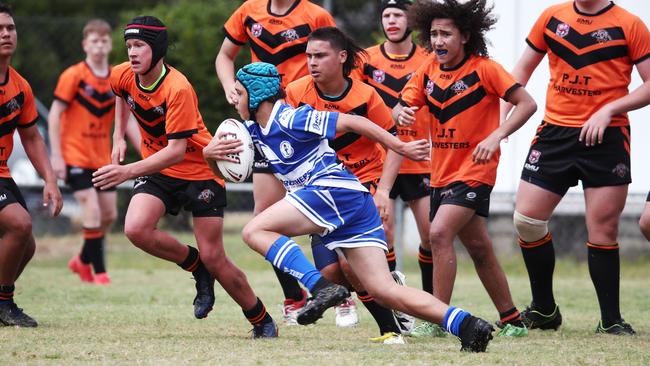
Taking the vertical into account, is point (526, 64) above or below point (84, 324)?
above

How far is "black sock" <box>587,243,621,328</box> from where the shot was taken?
6926mm

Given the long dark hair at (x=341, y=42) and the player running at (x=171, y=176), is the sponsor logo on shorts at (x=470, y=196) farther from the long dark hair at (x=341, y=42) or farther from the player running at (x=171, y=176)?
the player running at (x=171, y=176)

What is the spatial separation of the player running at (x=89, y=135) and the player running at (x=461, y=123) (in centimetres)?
489

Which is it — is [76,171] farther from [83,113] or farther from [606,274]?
[606,274]

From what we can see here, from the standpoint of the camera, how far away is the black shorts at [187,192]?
6762mm

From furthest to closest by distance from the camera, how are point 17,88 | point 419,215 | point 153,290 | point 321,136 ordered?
point 153,290
point 419,215
point 17,88
point 321,136

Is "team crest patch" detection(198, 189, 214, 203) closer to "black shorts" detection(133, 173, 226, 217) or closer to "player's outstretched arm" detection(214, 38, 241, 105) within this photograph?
"black shorts" detection(133, 173, 226, 217)

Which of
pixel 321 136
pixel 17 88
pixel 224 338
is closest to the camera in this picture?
pixel 321 136

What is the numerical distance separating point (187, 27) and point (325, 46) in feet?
25.6

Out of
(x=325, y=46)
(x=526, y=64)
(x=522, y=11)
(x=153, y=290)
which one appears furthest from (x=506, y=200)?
(x=325, y=46)

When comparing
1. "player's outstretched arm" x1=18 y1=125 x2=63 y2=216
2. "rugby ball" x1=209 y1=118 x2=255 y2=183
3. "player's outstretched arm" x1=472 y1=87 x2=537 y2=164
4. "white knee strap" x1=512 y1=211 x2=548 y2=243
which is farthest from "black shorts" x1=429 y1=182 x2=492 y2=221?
"player's outstretched arm" x1=18 y1=125 x2=63 y2=216

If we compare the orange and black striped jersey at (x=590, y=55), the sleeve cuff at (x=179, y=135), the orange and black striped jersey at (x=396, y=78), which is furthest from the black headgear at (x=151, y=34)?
the orange and black striped jersey at (x=590, y=55)

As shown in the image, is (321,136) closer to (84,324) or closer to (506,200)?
(84,324)

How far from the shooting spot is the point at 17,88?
713 cm
